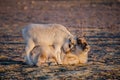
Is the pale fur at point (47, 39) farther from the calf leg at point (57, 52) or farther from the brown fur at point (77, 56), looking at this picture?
the brown fur at point (77, 56)

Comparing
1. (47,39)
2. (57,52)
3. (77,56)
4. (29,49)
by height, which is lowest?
(77,56)

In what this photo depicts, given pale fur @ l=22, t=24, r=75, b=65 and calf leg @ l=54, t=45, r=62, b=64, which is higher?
pale fur @ l=22, t=24, r=75, b=65

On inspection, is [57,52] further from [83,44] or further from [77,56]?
[83,44]

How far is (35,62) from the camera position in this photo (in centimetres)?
1082

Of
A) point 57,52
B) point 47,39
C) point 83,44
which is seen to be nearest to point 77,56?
point 83,44

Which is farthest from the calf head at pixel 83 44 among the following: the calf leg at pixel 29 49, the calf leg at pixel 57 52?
the calf leg at pixel 29 49

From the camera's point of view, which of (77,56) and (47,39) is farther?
(77,56)

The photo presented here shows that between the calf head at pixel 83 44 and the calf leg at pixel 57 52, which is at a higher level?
the calf head at pixel 83 44

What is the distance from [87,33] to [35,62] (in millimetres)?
8645

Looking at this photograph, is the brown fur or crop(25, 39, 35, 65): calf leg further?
the brown fur

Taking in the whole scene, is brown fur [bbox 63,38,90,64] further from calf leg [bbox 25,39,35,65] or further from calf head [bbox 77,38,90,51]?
calf leg [bbox 25,39,35,65]

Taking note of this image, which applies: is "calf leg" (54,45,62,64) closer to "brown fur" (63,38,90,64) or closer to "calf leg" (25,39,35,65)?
"brown fur" (63,38,90,64)

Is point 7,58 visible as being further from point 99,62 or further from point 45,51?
point 99,62

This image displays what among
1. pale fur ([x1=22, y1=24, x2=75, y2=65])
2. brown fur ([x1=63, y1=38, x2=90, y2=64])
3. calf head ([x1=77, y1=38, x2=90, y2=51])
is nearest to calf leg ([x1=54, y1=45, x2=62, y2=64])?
pale fur ([x1=22, y1=24, x2=75, y2=65])
